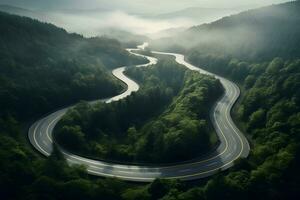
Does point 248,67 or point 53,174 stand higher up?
point 248,67

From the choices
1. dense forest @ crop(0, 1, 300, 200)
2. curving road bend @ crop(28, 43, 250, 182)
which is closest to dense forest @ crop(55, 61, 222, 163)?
dense forest @ crop(0, 1, 300, 200)

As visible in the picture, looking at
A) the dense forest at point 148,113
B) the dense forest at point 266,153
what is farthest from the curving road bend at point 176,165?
the dense forest at point 266,153

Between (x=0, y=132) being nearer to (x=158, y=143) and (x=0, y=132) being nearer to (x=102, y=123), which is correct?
(x=102, y=123)

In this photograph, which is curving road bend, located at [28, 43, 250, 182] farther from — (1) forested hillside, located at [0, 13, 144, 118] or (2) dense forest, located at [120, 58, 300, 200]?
(1) forested hillside, located at [0, 13, 144, 118]

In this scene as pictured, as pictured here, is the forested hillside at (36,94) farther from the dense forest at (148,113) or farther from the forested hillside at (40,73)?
the dense forest at (148,113)

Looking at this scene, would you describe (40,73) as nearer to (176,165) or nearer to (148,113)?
(148,113)

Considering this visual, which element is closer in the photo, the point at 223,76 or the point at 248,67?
the point at 248,67

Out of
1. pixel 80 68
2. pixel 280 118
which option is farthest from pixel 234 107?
pixel 80 68

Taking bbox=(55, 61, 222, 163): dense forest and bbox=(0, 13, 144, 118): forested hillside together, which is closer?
bbox=(55, 61, 222, 163): dense forest

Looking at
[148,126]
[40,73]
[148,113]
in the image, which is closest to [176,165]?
[148,126]
